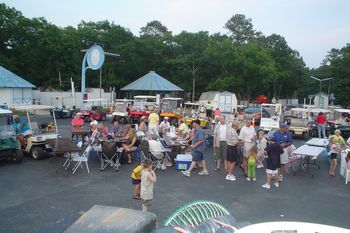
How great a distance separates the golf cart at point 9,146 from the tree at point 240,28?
2513 inches

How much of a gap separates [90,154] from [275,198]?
23.4ft

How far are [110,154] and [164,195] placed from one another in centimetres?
307

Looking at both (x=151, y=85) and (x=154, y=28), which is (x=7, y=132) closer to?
(x=151, y=85)

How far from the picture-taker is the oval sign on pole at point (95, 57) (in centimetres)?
2960

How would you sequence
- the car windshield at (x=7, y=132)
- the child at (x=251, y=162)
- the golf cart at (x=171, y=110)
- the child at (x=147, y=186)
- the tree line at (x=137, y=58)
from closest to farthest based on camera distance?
the child at (x=147, y=186), the child at (x=251, y=162), the car windshield at (x=7, y=132), the golf cart at (x=171, y=110), the tree line at (x=137, y=58)

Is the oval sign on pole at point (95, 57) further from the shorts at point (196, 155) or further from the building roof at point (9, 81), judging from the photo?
the shorts at point (196, 155)

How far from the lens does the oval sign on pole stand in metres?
29.6

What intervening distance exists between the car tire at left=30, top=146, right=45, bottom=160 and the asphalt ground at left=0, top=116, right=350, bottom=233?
843mm

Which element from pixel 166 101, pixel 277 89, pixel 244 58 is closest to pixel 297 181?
pixel 166 101

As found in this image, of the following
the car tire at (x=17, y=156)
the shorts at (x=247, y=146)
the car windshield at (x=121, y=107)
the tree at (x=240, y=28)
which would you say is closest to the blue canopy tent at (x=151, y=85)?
the car windshield at (x=121, y=107)

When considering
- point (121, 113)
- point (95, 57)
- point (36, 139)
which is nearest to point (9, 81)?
point (95, 57)

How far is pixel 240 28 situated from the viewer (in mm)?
70938

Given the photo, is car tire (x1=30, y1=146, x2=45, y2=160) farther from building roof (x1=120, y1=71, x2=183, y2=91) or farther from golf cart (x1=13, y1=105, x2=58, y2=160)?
building roof (x1=120, y1=71, x2=183, y2=91)

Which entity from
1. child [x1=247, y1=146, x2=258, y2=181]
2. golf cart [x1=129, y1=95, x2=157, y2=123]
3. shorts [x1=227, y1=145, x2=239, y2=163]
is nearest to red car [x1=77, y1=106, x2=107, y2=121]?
golf cart [x1=129, y1=95, x2=157, y2=123]
